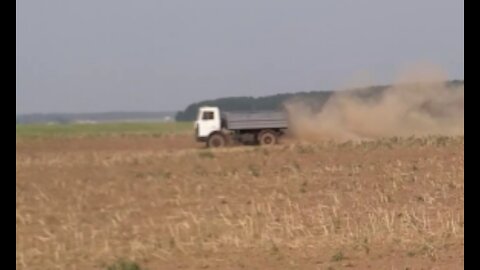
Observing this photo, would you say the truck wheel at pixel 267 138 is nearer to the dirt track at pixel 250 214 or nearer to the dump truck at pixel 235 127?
the dump truck at pixel 235 127

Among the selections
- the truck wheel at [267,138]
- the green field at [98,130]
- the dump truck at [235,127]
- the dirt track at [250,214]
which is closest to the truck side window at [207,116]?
the dump truck at [235,127]

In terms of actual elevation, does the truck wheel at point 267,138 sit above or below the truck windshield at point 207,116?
below

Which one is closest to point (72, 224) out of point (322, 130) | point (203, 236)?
point (203, 236)

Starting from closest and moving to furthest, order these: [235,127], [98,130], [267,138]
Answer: [235,127]
[267,138]
[98,130]

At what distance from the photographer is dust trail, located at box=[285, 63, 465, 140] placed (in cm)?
4934

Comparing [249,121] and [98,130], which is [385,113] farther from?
[98,130]

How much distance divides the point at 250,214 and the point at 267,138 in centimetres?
2857

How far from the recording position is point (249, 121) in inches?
1784

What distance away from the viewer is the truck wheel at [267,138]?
148ft

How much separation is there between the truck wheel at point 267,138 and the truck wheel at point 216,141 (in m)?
2.03

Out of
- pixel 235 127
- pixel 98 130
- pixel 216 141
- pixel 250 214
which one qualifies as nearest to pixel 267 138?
pixel 235 127

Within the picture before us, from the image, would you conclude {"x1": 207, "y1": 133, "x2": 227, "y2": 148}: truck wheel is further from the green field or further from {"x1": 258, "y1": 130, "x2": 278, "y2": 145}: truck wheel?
the green field

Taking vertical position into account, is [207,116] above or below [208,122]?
above

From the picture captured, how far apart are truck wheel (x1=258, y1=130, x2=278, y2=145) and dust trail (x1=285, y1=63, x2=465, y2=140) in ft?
11.9
